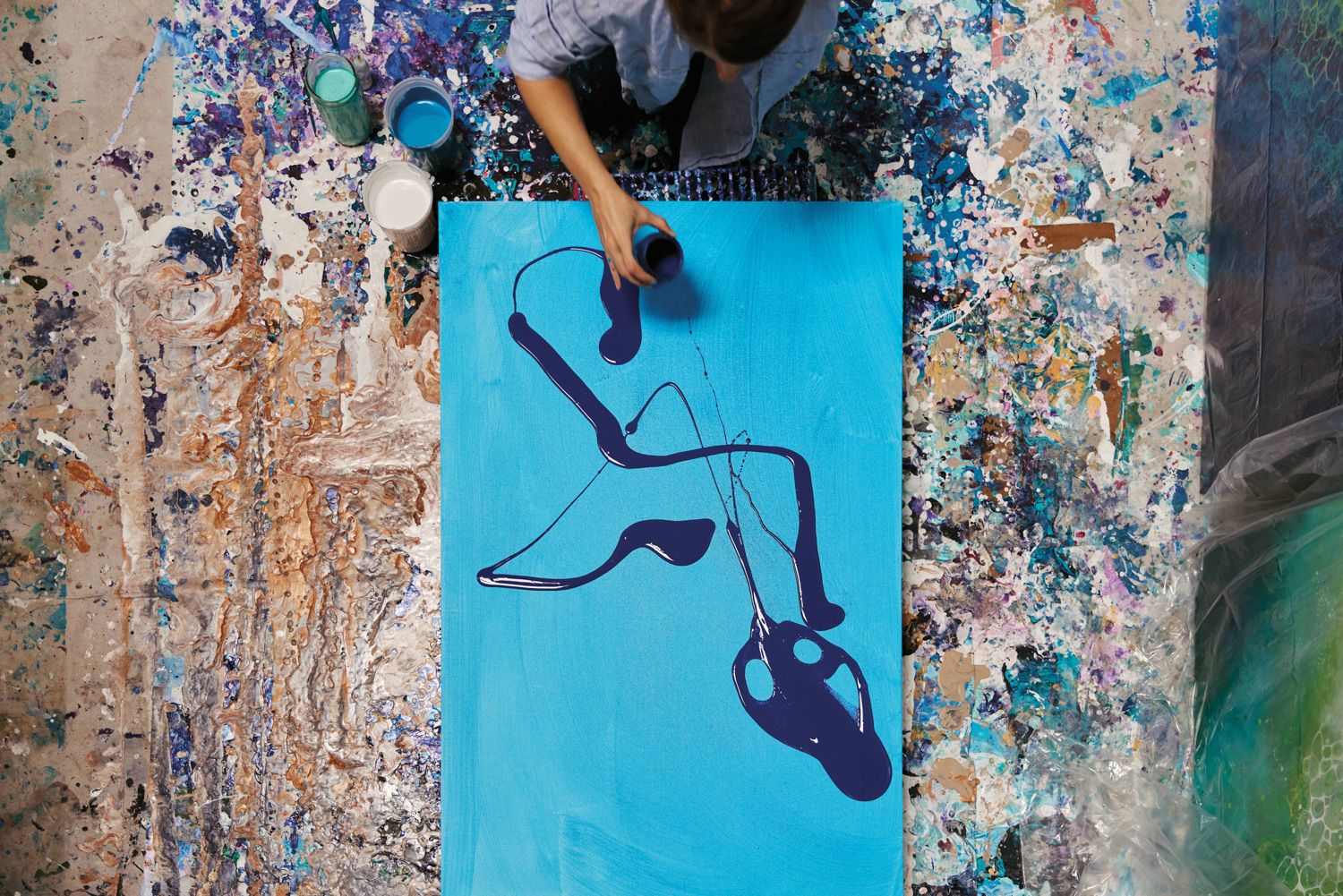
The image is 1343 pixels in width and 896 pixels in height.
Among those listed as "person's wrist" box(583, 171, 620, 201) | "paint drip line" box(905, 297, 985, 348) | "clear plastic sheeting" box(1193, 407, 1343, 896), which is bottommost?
"clear plastic sheeting" box(1193, 407, 1343, 896)

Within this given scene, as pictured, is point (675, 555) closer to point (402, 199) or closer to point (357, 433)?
point (357, 433)

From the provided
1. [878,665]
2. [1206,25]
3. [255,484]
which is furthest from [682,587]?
[1206,25]

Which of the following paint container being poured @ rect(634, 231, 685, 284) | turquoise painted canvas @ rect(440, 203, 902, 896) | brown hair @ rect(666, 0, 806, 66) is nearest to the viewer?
brown hair @ rect(666, 0, 806, 66)


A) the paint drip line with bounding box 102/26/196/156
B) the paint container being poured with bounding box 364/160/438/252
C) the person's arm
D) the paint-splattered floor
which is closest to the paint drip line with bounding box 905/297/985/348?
the paint-splattered floor

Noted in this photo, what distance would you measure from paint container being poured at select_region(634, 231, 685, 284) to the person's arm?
0.05 metres

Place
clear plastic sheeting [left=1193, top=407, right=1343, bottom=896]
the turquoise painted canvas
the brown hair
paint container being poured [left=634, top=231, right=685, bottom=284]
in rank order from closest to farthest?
1. the brown hair
2. clear plastic sheeting [left=1193, top=407, right=1343, bottom=896]
3. paint container being poured [left=634, top=231, right=685, bottom=284]
4. the turquoise painted canvas

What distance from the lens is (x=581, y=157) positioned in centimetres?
98

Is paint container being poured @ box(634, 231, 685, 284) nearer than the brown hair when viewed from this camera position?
No

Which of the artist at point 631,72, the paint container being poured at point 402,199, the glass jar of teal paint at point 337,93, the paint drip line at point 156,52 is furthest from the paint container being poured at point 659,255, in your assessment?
the paint drip line at point 156,52

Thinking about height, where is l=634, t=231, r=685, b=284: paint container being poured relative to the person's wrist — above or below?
below

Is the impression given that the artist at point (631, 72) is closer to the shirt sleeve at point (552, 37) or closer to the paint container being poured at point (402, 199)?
the shirt sleeve at point (552, 37)

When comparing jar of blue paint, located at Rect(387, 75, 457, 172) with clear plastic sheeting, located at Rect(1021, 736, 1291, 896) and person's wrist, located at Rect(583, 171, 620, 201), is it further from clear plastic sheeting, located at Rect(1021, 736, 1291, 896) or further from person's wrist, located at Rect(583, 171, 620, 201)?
clear plastic sheeting, located at Rect(1021, 736, 1291, 896)

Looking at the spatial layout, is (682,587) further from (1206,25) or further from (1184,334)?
(1206,25)

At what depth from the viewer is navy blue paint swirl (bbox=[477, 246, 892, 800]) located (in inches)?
45.9
